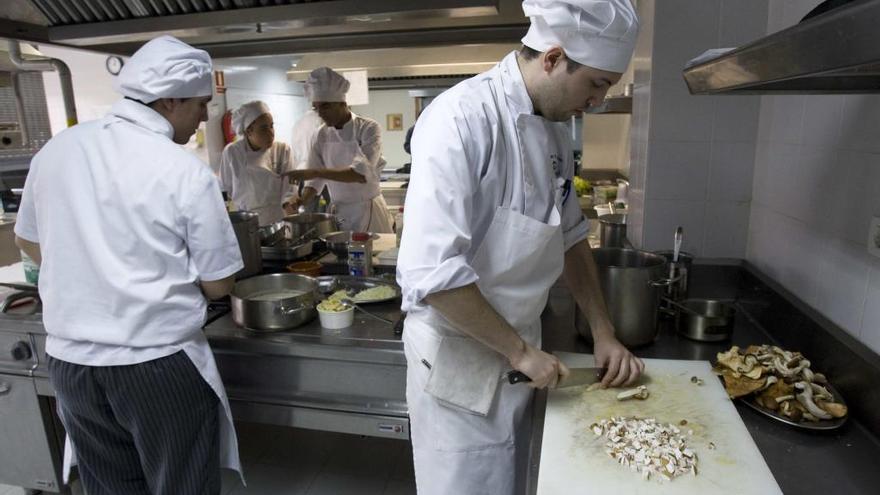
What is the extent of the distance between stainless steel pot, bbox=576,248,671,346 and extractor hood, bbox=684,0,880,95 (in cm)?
49

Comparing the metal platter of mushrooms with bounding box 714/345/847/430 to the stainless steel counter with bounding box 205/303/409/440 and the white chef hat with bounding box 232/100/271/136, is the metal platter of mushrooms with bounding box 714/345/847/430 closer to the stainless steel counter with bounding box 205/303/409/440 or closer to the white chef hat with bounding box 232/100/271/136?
the stainless steel counter with bounding box 205/303/409/440

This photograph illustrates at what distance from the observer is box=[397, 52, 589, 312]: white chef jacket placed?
947mm

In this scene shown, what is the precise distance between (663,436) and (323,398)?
0.99 m

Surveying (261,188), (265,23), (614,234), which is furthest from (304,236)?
(614,234)

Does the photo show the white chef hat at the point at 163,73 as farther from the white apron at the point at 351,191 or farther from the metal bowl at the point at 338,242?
the white apron at the point at 351,191

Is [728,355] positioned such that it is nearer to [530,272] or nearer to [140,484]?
[530,272]

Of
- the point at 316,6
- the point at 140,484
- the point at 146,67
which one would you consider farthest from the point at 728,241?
the point at 140,484

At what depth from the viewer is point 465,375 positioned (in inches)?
43.1

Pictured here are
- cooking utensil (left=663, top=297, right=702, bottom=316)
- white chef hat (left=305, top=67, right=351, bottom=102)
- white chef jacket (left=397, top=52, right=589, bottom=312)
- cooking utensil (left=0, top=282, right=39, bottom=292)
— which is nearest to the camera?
white chef jacket (left=397, top=52, right=589, bottom=312)

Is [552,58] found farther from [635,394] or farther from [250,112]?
[250,112]

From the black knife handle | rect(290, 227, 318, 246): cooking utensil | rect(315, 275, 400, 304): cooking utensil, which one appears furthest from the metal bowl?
the black knife handle

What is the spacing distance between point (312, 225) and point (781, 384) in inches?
75.8

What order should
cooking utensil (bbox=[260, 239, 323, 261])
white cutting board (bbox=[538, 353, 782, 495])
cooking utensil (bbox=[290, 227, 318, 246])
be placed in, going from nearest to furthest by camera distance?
white cutting board (bbox=[538, 353, 782, 495]), cooking utensil (bbox=[260, 239, 323, 261]), cooking utensil (bbox=[290, 227, 318, 246])

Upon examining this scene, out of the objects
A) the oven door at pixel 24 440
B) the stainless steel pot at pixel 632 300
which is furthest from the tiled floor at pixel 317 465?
the stainless steel pot at pixel 632 300
